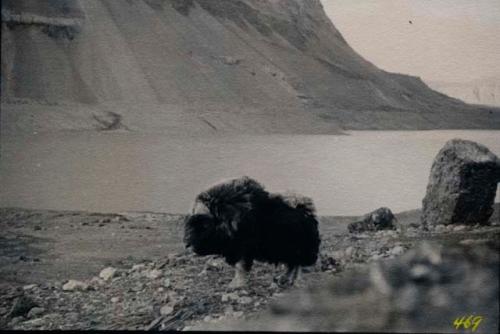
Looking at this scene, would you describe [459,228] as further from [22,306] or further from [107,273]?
[22,306]

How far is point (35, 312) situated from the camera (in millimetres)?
3611

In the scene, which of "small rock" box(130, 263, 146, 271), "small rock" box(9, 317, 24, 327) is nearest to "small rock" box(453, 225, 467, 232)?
"small rock" box(130, 263, 146, 271)

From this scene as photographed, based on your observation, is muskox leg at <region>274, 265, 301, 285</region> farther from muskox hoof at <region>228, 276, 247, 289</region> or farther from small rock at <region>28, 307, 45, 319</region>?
small rock at <region>28, 307, 45, 319</region>

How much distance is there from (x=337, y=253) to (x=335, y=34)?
8.65 ft

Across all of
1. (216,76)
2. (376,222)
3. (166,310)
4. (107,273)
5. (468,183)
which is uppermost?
(216,76)

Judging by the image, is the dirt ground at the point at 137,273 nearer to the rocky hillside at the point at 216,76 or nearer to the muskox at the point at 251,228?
the muskox at the point at 251,228

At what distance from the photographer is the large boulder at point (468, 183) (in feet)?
13.8

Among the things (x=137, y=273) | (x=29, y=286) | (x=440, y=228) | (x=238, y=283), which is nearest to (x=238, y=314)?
(x=238, y=283)

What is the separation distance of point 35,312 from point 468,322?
288 cm

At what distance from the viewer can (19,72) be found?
15.3m

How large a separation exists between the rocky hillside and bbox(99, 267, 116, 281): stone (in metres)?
1.95

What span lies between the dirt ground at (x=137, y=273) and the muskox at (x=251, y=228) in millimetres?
169

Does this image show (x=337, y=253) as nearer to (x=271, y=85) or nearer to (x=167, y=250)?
(x=167, y=250)

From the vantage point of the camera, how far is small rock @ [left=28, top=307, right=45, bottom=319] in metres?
3.58
